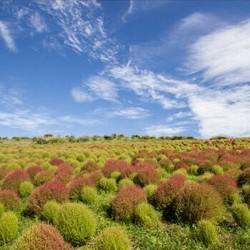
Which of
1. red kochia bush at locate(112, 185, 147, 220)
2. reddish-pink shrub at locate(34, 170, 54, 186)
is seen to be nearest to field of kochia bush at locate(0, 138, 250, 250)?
red kochia bush at locate(112, 185, 147, 220)

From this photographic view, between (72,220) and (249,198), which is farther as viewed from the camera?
(249,198)

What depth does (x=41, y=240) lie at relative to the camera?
7355 mm

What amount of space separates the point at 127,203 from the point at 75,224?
7.09ft

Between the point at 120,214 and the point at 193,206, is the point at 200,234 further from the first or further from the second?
the point at 120,214

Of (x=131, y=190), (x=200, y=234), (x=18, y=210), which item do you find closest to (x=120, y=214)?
(x=131, y=190)

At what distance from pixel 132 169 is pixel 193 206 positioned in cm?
688

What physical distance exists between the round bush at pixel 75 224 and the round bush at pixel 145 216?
1.42 metres

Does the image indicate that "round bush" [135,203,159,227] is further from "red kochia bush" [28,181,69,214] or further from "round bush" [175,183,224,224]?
"red kochia bush" [28,181,69,214]

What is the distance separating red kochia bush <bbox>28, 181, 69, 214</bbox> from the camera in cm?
1207

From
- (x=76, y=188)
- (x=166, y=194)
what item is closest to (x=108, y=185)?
A: (x=76, y=188)

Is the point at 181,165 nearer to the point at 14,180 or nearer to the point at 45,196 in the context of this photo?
the point at 14,180

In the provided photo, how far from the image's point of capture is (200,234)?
9.02 metres

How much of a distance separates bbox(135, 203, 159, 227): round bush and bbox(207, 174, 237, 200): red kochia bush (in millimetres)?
3019

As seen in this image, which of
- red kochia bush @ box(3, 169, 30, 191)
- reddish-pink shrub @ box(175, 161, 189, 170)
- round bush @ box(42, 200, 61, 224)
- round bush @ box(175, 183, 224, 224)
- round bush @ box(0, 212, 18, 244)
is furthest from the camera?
reddish-pink shrub @ box(175, 161, 189, 170)
